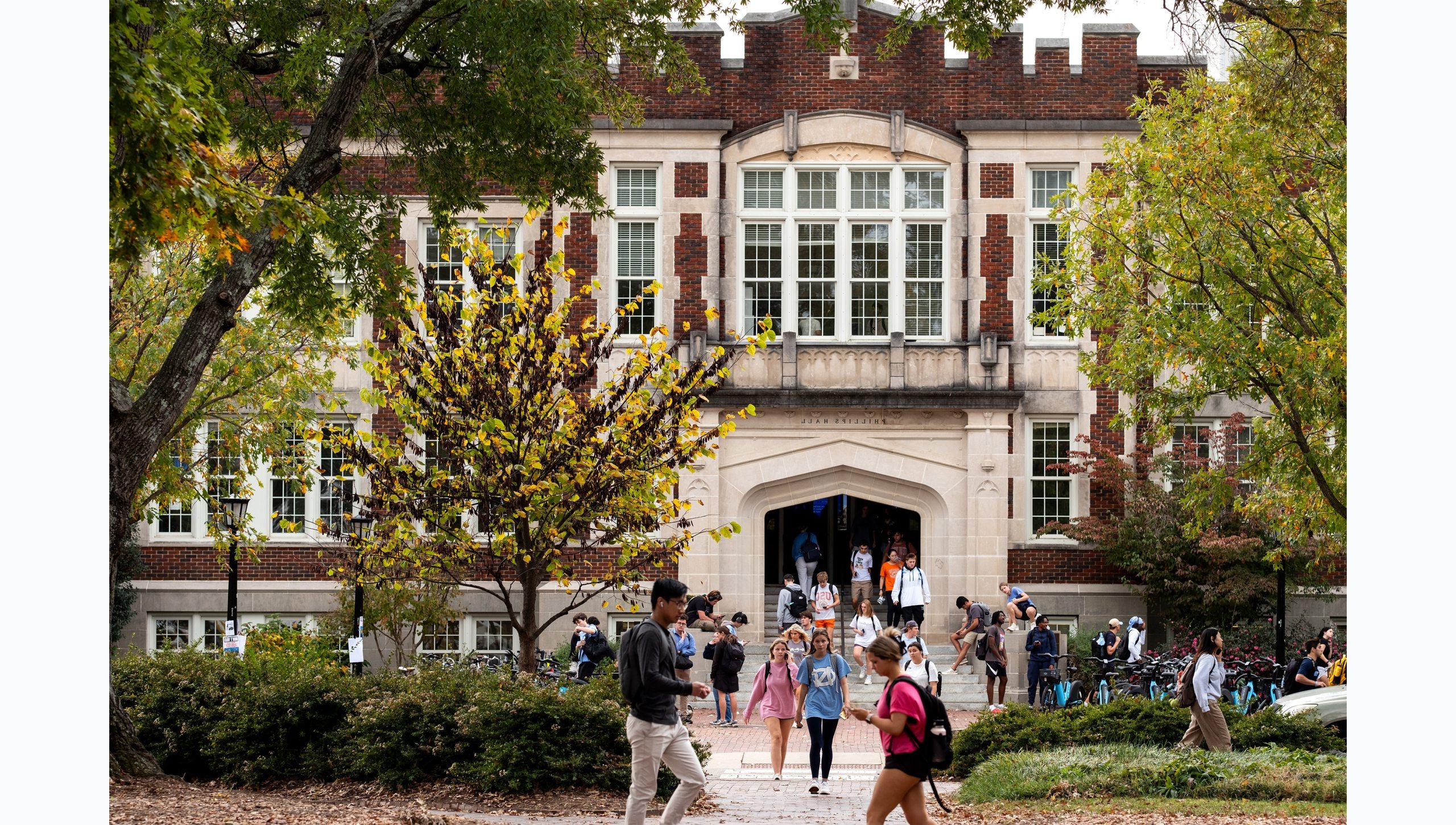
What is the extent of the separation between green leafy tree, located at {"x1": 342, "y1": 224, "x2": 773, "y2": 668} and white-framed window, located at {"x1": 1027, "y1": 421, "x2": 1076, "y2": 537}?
41.8 ft

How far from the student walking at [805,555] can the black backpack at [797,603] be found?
9.19 ft

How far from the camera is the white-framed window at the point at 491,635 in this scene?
2767 cm

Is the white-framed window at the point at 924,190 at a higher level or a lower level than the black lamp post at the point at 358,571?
higher

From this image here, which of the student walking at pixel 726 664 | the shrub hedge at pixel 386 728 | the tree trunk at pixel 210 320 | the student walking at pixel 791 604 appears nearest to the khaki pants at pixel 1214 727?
the shrub hedge at pixel 386 728

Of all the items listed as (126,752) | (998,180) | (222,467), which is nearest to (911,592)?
(998,180)

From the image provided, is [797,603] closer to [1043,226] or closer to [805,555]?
[805,555]

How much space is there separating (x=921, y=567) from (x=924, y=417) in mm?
2960

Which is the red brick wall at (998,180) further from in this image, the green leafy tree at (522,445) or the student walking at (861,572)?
the green leafy tree at (522,445)

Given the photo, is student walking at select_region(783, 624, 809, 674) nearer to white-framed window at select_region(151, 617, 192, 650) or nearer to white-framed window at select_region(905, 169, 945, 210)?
white-framed window at select_region(905, 169, 945, 210)

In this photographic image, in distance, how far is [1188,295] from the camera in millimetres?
16750

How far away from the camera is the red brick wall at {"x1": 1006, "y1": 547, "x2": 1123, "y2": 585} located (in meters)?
27.1

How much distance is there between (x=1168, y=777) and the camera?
12.6 m

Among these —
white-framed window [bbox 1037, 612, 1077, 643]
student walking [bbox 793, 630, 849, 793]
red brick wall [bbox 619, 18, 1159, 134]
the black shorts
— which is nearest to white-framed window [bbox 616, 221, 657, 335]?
red brick wall [bbox 619, 18, 1159, 134]

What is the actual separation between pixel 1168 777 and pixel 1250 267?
6376 mm
